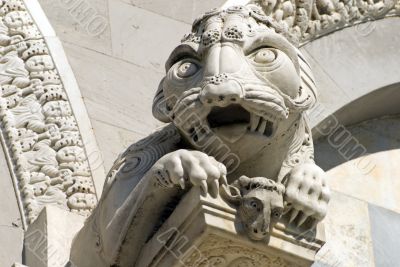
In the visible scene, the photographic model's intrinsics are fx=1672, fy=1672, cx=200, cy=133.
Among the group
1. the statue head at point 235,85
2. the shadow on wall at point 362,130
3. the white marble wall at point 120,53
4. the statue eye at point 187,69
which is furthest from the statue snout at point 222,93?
the shadow on wall at point 362,130

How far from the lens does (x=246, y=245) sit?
5.73m

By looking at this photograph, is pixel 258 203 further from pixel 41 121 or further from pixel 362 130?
pixel 362 130

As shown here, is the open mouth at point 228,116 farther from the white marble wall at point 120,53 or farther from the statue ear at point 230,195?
the white marble wall at point 120,53

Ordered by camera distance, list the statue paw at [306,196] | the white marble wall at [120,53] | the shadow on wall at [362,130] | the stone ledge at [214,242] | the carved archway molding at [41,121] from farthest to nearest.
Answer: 1. the shadow on wall at [362,130]
2. the white marble wall at [120,53]
3. the carved archway molding at [41,121]
4. the statue paw at [306,196]
5. the stone ledge at [214,242]

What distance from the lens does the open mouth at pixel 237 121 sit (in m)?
5.88

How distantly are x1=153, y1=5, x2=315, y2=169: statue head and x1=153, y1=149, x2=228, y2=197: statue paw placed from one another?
164mm

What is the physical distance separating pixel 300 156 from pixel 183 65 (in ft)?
1.78

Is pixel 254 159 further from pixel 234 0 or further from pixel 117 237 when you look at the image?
pixel 234 0

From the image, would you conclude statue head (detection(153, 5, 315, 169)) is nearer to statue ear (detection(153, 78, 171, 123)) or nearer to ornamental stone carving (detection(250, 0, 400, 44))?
statue ear (detection(153, 78, 171, 123))

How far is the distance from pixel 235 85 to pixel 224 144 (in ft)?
0.76

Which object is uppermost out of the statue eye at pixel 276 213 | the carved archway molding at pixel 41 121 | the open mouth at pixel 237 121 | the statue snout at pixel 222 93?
the statue snout at pixel 222 93

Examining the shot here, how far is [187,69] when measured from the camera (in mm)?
6020

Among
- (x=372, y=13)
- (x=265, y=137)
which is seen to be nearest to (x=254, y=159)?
(x=265, y=137)

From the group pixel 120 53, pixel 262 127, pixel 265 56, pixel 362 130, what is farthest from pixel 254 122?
pixel 362 130
